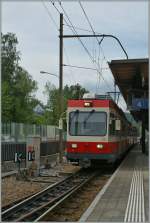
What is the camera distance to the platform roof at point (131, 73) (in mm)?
19853

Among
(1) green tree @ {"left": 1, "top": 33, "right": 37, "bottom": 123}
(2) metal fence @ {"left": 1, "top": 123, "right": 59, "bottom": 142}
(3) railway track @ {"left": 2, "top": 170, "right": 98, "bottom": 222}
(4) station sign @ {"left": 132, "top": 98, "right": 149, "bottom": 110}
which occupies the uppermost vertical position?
(1) green tree @ {"left": 1, "top": 33, "right": 37, "bottom": 123}

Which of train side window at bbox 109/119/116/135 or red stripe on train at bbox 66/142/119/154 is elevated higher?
train side window at bbox 109/119/116/135

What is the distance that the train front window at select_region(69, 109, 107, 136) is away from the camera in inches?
938

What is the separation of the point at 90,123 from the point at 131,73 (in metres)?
2.75

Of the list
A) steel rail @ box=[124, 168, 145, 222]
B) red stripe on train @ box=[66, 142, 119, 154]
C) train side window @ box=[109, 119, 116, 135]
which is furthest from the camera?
train side window @ box=[109, 119, 116, 135]

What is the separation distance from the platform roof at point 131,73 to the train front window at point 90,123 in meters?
1.95

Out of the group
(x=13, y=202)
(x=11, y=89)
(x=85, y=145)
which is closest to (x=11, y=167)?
(x=85, y=145)

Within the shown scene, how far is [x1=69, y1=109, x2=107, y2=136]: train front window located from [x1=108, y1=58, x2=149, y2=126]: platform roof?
76.7 inches

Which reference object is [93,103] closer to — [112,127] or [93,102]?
[93,102]

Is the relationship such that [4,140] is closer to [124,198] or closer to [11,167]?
[11,167]

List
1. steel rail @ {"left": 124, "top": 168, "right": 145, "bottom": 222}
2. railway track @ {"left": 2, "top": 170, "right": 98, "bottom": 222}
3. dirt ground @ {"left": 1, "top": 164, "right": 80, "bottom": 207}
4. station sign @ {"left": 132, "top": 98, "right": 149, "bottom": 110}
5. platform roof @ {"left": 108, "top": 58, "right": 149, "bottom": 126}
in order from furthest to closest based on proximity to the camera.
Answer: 1. station sign @ {"left": 132, "top": 98, "right": 149, "bottom": 110}
2. platform roof @ {"left": 108, "top": 58, "right": 149, "bottom": 126}
3. dirt ground @ {"left": 1, "top": 164, "right": 80, "bottom": 207}
4. railway track @ {"left": 2, "top": 170, "right": 98, "bottom": 222}
5. steel rail @ {"left": 124, "top": 168, "right": 145, "bottom": 222}

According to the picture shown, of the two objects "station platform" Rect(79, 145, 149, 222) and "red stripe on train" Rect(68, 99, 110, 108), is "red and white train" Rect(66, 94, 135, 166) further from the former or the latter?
"station platform" Rect(79, 145, 149, 222)

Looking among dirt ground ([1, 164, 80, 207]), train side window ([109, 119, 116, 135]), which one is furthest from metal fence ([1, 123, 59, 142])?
dirt ground ([1, 164, 80, 207])

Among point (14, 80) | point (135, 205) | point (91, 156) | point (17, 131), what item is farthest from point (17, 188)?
point (14, 80)
